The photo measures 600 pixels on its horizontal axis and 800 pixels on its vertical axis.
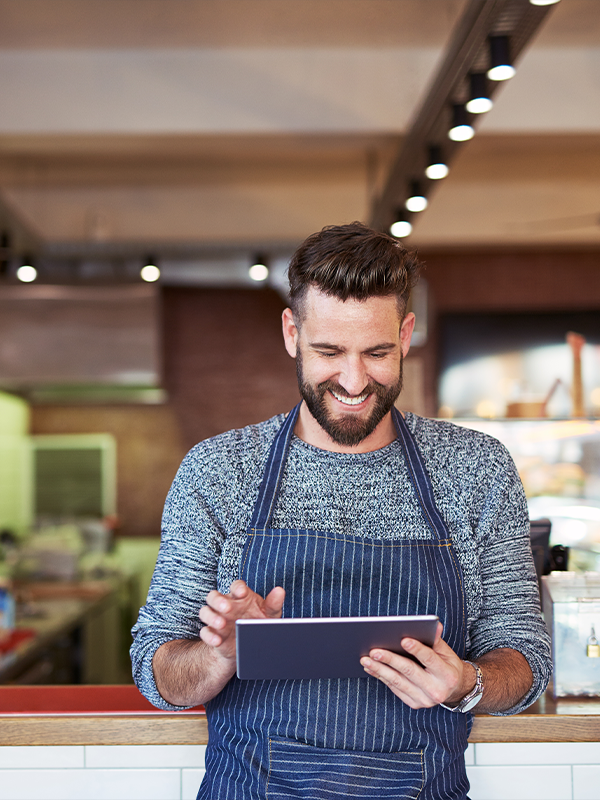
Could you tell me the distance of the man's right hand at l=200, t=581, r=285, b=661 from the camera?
3.97ft

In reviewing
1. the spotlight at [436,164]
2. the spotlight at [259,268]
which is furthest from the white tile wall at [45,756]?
the spotlight at [259,268]

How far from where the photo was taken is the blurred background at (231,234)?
134 inches

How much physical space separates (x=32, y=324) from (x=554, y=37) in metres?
3.41

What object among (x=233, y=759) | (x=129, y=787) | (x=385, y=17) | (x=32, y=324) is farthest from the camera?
(x=32, y=324)

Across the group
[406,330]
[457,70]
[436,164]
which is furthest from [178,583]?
[436,164]

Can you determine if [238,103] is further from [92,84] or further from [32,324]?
[32,324]

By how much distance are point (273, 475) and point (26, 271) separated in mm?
3135

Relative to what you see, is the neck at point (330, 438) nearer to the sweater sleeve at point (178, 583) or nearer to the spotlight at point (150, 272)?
the sweater sleeve at point (178, 583)

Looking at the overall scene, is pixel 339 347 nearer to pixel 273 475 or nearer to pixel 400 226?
pixel 273 475

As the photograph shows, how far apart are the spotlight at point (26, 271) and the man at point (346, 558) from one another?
9.82 feet

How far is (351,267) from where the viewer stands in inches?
58.6

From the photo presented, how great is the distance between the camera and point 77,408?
19.3 ft

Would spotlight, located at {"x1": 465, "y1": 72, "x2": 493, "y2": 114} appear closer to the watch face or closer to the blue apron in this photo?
the blue apron

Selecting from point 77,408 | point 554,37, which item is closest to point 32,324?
point 77,408
